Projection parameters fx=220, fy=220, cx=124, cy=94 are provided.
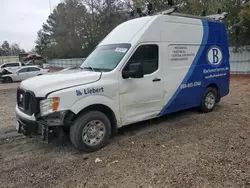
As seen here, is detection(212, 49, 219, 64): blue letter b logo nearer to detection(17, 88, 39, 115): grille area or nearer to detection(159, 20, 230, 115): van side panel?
detection(159, 20, 230, 115): van side panel

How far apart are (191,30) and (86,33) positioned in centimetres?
3219

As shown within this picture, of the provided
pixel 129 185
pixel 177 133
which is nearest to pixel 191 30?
pixel 177 133

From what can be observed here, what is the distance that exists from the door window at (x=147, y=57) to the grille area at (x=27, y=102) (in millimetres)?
1827

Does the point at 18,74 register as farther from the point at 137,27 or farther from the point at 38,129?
the point at 38,129

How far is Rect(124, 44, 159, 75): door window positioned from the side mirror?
0.13 meters

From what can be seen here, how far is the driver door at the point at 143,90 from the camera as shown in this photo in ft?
14.5

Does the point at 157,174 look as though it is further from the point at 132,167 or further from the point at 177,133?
the point at 177,133

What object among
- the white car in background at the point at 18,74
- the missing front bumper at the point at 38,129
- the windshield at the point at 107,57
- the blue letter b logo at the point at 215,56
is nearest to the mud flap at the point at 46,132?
the missing front bumper at the point at 38,129

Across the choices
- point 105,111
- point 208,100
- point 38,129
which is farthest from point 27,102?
→ point 208,100

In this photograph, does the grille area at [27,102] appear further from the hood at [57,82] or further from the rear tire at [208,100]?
the rear tire at [208,100]

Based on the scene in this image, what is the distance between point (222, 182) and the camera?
9.74 ft

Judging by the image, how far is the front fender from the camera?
376cm

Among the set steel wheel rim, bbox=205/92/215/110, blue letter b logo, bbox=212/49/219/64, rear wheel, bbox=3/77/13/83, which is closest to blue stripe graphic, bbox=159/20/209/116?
blue letter b logo, bbox=212/49/219/64

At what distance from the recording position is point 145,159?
3670mm
